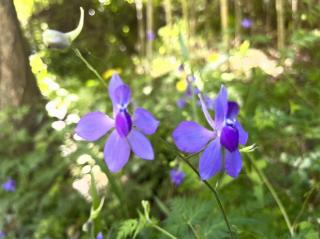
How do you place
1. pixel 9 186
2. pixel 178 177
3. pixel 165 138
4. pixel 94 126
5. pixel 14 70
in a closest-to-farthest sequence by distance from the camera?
1. pixel 94 126
2. pixel 178 177
3. pixel 165 138
4. pixel 9 186
5. pixel 14 70

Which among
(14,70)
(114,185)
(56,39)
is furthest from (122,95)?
(14,70)

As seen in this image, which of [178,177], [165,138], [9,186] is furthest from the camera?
[9,186]

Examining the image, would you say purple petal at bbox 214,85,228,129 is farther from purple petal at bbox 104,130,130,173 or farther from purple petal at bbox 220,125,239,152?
purple petal at bbox 104,130,130,173

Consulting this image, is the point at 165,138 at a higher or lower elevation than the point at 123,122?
lower

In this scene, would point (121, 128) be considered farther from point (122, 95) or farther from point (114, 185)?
point (114, 185)

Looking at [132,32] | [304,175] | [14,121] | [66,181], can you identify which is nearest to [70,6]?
[132,32]

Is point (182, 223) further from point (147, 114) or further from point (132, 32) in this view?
point (132, 32)

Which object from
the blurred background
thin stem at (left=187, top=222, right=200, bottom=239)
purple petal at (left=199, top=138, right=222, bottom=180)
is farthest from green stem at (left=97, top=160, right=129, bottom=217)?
purple petal at (left=199, top=138, right=222, bottom=180)
